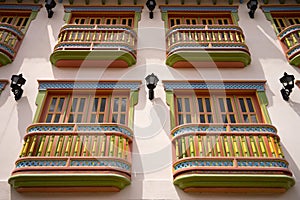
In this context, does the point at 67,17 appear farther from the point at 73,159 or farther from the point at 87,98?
the point at 73,159

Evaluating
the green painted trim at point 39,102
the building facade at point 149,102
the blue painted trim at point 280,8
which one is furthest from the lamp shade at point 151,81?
the blue painted trim at point 280,8

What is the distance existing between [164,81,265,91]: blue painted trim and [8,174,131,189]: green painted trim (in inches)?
127

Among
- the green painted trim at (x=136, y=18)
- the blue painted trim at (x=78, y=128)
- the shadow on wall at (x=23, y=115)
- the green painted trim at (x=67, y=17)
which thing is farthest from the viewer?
the green painted trim at (x=67, y=17)

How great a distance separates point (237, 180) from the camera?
6.05 m

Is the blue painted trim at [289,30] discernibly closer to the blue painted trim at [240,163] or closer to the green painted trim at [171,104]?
the green painted trim at [171,104]

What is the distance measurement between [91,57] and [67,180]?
394 cm

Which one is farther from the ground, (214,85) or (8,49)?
(8,49)

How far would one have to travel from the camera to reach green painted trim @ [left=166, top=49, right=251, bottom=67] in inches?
340

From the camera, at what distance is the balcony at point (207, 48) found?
28.5 ft

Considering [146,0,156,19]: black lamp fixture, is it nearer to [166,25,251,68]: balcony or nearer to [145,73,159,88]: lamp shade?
[166,25,251,68]: balcony

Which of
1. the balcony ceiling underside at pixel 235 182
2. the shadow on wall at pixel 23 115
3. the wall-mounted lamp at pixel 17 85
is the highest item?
the wall-mounted lamp at pixel 17 85

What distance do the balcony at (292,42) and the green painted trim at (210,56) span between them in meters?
1.37

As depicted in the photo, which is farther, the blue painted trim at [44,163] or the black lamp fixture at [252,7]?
the black lamp fixture at [252,7]

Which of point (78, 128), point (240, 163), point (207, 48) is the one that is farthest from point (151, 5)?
point (240, 163)
